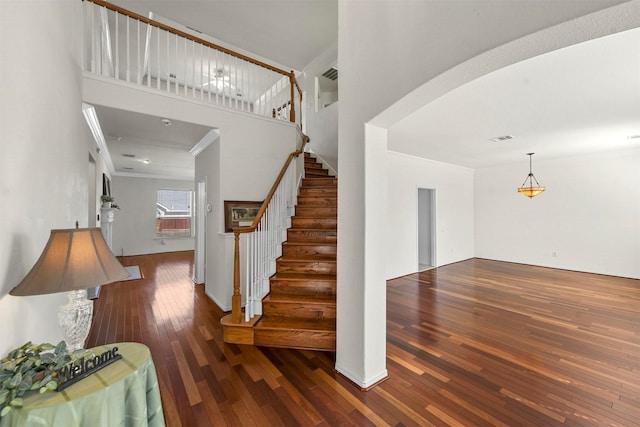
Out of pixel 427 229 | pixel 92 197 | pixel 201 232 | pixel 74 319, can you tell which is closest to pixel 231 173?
pixel 201 232

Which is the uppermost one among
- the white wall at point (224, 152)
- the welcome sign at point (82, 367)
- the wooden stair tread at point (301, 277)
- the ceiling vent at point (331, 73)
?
the ceiling vent at point (331, 73)

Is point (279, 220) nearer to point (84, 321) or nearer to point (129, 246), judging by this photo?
point (84, 321)

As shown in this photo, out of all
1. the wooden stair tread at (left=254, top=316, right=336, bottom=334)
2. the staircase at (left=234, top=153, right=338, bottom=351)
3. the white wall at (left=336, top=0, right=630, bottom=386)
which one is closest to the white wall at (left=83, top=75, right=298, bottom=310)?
the staircase at (left=234, top=153, right=338, bottom=351)

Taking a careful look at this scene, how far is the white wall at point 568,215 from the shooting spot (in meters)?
5.51

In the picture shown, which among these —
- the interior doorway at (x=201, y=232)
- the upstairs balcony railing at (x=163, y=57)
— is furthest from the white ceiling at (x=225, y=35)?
the interior doorway at (x=201, y=232)

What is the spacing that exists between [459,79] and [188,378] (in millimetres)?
3111

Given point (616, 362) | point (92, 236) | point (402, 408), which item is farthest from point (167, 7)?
point (616, 362)

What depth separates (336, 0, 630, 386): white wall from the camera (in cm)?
158

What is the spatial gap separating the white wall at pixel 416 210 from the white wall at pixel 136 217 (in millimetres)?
7991

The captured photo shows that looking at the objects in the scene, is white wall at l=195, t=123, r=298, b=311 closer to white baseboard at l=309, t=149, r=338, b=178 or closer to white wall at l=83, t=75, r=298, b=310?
white wall at l=83, t=75, r=298, b=310

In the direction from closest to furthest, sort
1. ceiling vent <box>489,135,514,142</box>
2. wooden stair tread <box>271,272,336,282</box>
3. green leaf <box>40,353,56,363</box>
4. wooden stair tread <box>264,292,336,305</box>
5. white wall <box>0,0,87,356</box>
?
green leaf <box>40,353,56,363</box> → white wall <box>0,0,87,356</box> → wooden stair tread <box>264,292,336,305</box> → wooden stair tread <box>271,272,336,282</box> → ceiling vent <box>489,135,514,142</box>

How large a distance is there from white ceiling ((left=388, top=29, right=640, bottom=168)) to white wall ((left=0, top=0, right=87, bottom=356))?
133 inches

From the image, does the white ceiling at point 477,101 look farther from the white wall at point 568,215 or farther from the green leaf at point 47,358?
the green leaf at point 47,358

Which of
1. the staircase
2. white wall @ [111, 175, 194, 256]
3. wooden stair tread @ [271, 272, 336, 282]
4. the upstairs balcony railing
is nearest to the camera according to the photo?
the staircase
